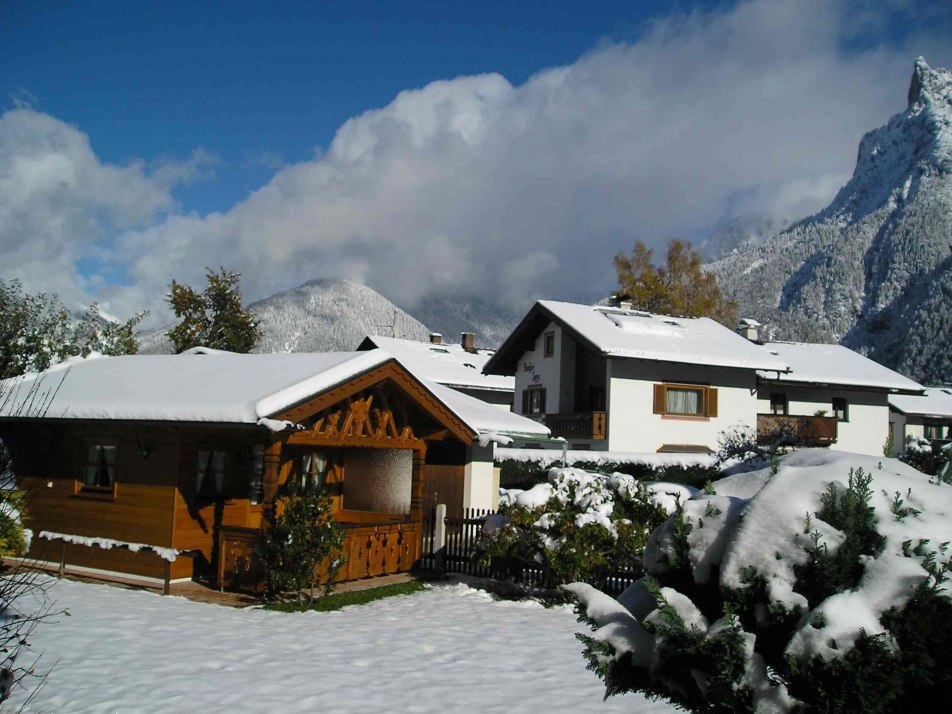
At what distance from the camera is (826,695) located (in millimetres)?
3404

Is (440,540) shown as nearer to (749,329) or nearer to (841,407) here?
(841,407)

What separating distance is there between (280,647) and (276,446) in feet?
11.8

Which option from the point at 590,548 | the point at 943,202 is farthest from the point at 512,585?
the point at 943,202

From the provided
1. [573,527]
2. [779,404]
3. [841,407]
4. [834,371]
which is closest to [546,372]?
[779,404]

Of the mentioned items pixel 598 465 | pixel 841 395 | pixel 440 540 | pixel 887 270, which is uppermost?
pixel 887 270

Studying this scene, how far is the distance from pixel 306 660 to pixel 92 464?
7.21 metres

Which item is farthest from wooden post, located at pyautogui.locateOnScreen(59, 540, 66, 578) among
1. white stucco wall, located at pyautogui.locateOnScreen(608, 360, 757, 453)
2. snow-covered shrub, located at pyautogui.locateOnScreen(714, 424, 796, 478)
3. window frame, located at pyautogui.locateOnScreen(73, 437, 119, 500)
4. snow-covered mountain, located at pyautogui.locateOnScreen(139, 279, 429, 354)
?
snow-covered mountain, located at pyautogui.locateOnScreen(139, 279, 429, 354)

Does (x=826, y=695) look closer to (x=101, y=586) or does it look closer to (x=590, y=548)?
(x=590, y=548)

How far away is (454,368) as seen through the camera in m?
44.1

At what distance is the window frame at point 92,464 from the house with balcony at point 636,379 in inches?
800

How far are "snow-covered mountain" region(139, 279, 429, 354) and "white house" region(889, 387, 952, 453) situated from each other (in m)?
106

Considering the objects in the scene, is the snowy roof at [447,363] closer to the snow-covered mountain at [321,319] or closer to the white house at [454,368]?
the white house at [454,368]

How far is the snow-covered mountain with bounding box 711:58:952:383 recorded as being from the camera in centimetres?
10719

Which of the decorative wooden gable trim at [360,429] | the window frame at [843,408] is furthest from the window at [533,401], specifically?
the decorative wooden gable trim at [360,429]
